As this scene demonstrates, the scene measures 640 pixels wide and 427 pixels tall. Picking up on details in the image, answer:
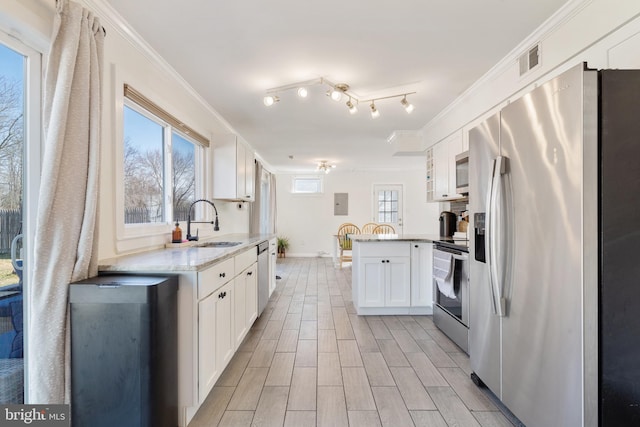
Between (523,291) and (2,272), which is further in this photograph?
(523,291)

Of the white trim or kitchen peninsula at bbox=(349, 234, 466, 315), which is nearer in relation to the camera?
the white trim

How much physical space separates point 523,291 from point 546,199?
0.47m

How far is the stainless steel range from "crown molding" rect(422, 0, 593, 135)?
1.53 meters

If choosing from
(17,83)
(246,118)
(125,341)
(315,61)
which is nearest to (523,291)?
(125,341)

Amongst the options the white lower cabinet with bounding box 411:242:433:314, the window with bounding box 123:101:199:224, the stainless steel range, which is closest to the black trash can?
the window with bounding box 123:101:199:224

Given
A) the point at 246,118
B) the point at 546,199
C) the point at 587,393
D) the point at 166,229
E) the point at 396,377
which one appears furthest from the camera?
the point at 246,118

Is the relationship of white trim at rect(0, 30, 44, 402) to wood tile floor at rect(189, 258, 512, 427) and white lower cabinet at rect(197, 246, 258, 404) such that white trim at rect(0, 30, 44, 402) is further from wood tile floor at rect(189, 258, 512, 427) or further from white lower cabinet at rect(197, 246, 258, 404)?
wood tile floor at rect(189, 258, 512, 427)

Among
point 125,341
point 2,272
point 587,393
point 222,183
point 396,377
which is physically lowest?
point 396,377

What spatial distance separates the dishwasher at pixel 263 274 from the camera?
10.7ft

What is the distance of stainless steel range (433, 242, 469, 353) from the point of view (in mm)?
2531

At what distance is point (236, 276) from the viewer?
2406 mm

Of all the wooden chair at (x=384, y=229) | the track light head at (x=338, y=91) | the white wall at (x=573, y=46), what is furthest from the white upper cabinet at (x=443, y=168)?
the wooden chair at (x=384, y=229)

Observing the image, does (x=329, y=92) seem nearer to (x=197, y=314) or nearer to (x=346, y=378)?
(x=197, y=314)

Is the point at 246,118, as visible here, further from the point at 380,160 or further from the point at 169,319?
the point at 380,160
